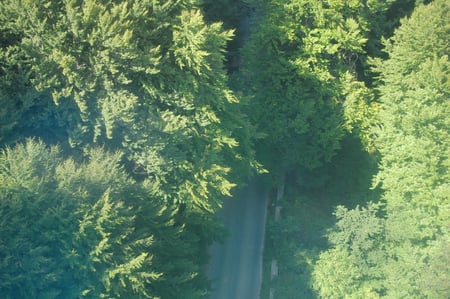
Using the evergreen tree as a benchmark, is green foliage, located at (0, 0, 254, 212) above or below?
below

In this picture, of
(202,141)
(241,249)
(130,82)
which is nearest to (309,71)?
(202,141)

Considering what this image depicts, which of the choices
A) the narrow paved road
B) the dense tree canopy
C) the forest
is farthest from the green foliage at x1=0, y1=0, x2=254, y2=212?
the dense tree canopy

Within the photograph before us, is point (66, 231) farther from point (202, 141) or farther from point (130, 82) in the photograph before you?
point (202, 141)

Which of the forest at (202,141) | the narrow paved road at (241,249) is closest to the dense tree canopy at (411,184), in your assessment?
the forest at (202,141)

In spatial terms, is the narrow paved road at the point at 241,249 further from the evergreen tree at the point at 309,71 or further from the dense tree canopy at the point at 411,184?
the dense tree canopy at the point at 411,184

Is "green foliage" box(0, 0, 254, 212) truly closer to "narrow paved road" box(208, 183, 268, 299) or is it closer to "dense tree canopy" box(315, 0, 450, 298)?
"narrow paved road" box(208, 183, 268, 299)

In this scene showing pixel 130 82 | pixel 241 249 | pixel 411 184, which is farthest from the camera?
pixel 241 249
